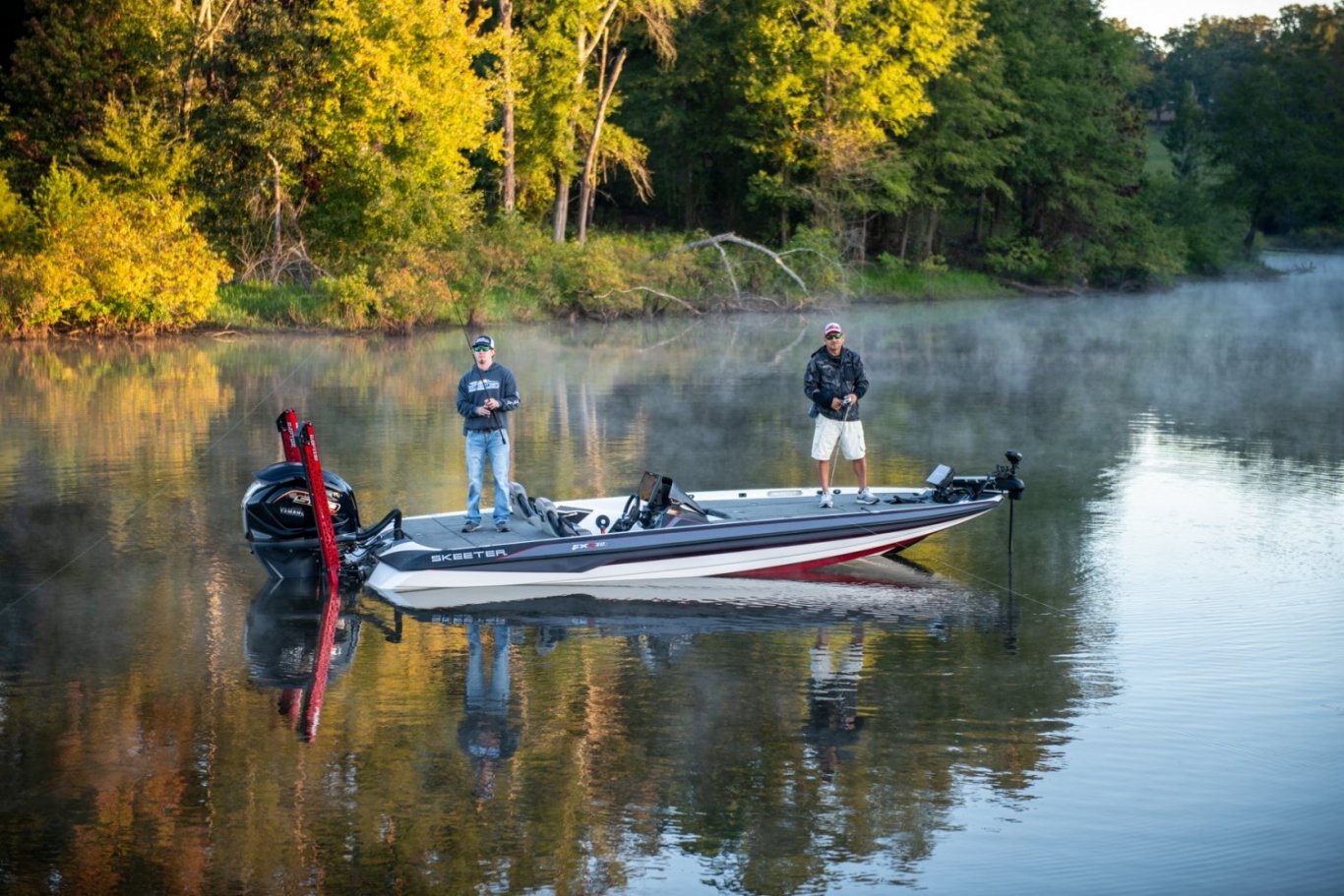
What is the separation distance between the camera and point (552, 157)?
52.0 metres

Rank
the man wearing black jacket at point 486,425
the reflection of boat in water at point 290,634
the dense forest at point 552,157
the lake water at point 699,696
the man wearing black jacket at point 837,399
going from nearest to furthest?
1. the lake water at point 699,696
2. the reflection of boat in water at point 290,634
3. the man wearing black jacket at point 486,425
4. the man wearing black jacket at point 837,399
5. the dense forest at point 552,157

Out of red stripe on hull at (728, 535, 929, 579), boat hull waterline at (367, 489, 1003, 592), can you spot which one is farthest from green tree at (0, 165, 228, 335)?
red stripe on hull at (728, 535, 929, 579)

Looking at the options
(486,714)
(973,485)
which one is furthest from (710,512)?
(486,714)

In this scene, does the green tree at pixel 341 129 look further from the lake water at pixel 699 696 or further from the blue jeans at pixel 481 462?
the blue jeans at pixel 481 462

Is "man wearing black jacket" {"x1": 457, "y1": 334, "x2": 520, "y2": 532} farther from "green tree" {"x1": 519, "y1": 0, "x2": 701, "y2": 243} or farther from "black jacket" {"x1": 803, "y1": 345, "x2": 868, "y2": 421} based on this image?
"green tree" {"x1": 519, "y1": 0, "x2": 701, "y2": 243}

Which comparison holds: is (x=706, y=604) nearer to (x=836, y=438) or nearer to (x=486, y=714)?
(x=836, y=438)

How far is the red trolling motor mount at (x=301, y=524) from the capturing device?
13023 millimetres

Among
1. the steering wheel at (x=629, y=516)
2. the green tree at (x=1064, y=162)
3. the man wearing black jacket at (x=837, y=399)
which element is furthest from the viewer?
the green tree at (x=1064, y=162)

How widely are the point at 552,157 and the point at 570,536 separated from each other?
40.5m

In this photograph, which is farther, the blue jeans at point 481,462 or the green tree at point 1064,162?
the green tree at point 1064,162

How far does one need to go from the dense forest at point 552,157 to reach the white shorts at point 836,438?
53.8ft

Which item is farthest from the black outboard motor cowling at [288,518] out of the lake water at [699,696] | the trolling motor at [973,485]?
the trolling motor at [973,485]

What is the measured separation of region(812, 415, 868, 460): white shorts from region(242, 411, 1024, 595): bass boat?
2.14 feet

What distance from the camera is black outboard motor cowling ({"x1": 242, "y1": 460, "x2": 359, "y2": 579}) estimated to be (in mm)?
13047
